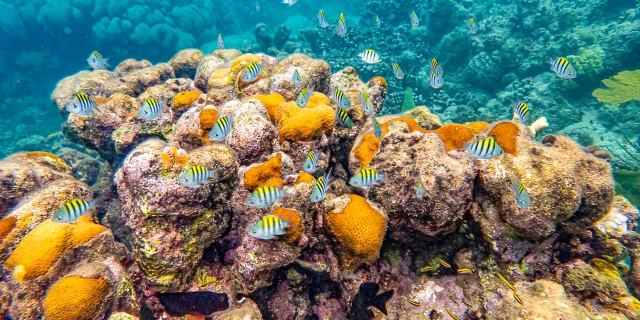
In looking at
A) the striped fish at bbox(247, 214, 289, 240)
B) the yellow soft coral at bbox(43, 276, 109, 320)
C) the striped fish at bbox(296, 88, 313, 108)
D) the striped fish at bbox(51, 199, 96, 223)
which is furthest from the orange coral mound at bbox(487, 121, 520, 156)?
the striped fish at bbox(51, 199, 96, 223)

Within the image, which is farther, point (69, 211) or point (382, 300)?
point (382, 300)

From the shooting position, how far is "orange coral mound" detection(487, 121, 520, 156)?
3.84 metres

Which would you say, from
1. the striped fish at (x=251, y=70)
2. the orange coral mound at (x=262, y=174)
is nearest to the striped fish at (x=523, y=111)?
the orange coral mound at (x=262, y=174)

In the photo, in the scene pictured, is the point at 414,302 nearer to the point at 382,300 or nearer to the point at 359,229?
the point at 382,300

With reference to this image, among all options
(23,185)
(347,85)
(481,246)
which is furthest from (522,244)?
(23,185)

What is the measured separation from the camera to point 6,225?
3789 millimetres

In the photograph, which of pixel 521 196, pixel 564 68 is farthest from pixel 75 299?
pixel 564 68

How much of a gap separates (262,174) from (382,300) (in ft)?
7.68

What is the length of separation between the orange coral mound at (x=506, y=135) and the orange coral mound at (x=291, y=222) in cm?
279

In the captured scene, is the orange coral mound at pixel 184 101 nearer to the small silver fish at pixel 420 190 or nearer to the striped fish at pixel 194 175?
the striped fish at pixel 194 175

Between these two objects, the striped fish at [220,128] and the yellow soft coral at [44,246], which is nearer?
the yellow soft coral at [44,246]

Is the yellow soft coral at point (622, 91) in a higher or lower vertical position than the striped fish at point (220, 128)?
lower

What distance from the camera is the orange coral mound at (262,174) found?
380 centimetres

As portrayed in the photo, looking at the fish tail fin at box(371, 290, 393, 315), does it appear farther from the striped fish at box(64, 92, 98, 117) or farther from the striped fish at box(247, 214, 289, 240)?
the striped fish at box(64, 92, 98, 117)
